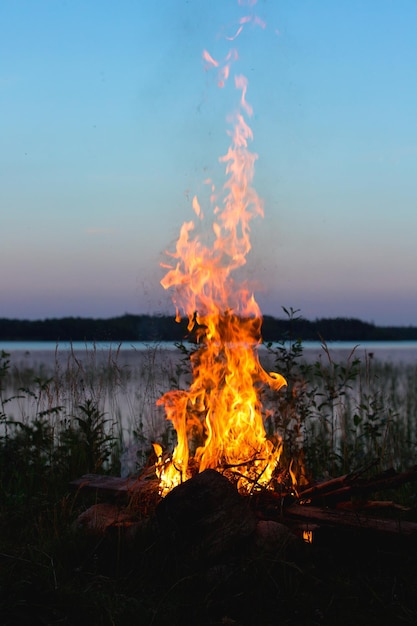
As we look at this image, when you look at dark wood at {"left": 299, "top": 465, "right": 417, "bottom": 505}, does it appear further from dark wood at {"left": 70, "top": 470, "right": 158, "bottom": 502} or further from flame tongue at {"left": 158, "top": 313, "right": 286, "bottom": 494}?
dark wood at {"left": 70, "top": 470, "right": 158, "bottom": 502}

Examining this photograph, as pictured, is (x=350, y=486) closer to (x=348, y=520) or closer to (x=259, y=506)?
(x=348, y=520)

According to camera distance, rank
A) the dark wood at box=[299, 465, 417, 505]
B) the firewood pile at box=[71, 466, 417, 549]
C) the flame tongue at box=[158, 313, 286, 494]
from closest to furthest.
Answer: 1. the firewood pile at box=[71, 466, 417, 549]
2. the dark wood at box=[299, 465, 417, 505]
3. the flame tongue at box=[158, 313, 286, 494]

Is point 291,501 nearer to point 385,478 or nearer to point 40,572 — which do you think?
point 385,478

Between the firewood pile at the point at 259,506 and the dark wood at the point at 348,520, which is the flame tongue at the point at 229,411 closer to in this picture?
the firewood pile at the point at 259,506

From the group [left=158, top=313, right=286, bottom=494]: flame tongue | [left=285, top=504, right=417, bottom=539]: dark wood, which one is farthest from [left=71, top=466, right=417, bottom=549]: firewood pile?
[left=158, top=313, right=286, bottom=494]: flame tongue

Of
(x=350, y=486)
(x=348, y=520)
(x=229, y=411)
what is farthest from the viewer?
(x=229, y=411)

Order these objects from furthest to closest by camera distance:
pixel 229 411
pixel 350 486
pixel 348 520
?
pixel 229 411 < pixel 350 486 < pixel 348 520

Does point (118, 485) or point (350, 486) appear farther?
point (118, 485)

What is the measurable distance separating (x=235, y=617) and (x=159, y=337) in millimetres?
4769

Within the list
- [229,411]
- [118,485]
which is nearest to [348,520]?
[229,411]

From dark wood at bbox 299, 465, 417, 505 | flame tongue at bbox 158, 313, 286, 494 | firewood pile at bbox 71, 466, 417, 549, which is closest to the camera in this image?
firewood pile at bbox 71, 466, 417, 549

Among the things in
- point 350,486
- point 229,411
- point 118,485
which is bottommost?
point 118,485

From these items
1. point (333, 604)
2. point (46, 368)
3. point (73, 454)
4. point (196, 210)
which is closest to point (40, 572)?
point (333, 604)

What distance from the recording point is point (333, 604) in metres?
4.08
